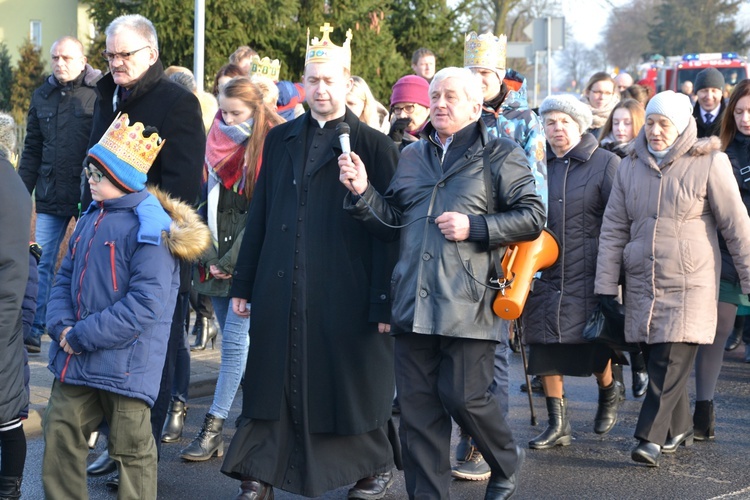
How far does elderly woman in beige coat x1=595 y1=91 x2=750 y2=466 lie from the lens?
6.12 meters

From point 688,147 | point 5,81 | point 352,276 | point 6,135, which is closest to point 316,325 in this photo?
point 352,276

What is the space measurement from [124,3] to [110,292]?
43.3 feet

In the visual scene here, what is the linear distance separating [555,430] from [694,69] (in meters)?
25.3

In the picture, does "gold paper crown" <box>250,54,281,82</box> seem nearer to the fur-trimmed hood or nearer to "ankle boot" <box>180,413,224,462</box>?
"ankle boot" <box>180,413,224,462</box>

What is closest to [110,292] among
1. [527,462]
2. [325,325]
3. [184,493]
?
[325,325]

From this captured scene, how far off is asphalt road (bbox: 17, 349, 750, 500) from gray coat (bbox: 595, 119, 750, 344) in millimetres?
697

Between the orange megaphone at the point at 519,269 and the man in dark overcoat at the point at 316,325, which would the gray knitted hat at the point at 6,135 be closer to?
the man in dark overcoat at the point at 316,325

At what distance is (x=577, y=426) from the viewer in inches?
280

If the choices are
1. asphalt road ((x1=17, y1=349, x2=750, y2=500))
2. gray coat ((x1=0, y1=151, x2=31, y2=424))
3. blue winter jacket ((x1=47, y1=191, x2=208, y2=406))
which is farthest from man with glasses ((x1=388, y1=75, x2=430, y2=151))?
gray coat ((x1=0, y1=151, x2=31, y2=424))

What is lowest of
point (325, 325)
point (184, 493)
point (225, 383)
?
point (184, 493)

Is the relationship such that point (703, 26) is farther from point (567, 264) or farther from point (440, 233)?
point (440, 233)

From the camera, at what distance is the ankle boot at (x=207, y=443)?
6086mm

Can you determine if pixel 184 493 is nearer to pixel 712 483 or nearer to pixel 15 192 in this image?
pixel 15 192

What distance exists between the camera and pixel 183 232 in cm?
475
